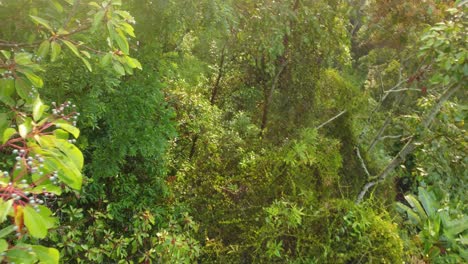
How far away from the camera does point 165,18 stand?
2891 millimetres

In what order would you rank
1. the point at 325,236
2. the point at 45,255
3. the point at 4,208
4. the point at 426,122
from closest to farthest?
the point at 4,208 → the point at 45,255 → the point at 325,236 → the point at 426,122

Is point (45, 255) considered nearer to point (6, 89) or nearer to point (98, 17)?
point (6, 89)

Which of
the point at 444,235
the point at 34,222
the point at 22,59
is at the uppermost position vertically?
the point at 22,59

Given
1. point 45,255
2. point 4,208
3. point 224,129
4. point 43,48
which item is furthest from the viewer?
point 224,129

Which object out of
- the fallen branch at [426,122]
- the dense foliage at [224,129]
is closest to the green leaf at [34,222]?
the dense foliage at [224,129]

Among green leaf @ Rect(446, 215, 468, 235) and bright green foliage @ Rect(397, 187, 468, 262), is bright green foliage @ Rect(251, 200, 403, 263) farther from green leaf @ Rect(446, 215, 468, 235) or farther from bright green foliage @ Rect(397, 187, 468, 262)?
green leaf @ Rect(446, 215, 468, 235)

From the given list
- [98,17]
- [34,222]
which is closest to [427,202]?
[98,17]

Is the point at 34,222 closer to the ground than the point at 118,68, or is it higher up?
closer to the ground

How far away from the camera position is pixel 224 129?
4.32 m

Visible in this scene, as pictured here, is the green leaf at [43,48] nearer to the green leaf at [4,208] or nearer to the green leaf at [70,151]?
the green leaf at [70,151]

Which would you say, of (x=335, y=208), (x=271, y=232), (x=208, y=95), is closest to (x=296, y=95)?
(x=208, y=95)

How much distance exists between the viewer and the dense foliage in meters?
2.36

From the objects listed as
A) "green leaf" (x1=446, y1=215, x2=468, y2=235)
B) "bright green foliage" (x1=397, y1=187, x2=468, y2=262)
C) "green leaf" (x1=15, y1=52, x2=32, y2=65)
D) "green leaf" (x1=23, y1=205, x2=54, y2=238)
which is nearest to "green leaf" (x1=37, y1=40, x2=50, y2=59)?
"green leaf" (x1=15, y1=52, x2=32, y2=65)

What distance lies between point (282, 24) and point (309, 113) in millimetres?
1449
